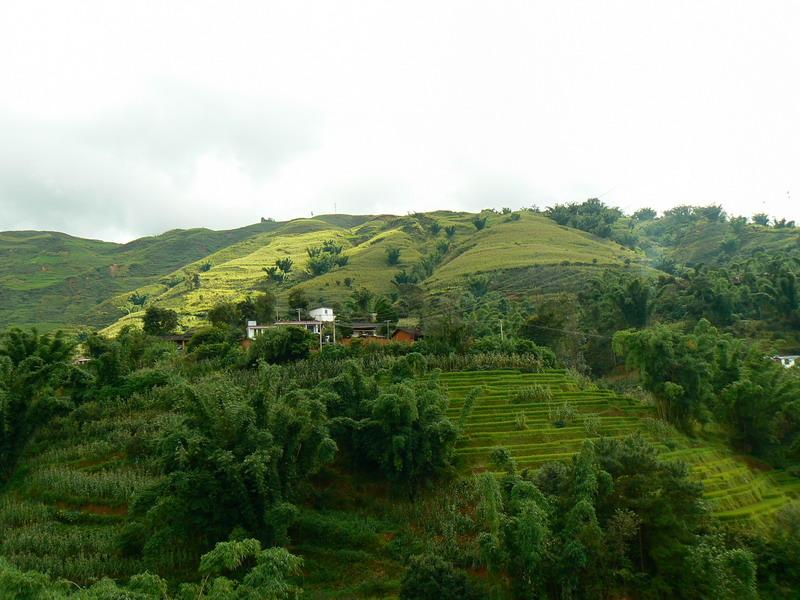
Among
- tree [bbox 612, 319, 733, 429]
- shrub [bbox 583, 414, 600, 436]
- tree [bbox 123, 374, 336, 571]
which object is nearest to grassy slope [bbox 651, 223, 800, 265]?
tree [bbox 612, 319, 733, 429]

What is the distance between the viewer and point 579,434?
26.9 metres

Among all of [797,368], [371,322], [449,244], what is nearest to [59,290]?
[449,244]

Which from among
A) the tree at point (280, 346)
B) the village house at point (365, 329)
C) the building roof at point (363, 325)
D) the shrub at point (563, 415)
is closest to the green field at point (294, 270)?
the building roof at point (363, 325)

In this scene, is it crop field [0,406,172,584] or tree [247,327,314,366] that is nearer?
crop field [0,406,172,584]

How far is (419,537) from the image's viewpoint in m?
17.9

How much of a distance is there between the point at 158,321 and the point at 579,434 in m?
50.2

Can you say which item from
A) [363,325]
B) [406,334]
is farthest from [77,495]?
[363,325]

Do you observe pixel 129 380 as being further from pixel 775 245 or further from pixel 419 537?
pixel 775 245

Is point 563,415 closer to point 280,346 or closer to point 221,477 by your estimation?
point 280,346

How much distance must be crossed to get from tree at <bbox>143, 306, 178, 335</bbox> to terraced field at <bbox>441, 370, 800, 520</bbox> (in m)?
41.1

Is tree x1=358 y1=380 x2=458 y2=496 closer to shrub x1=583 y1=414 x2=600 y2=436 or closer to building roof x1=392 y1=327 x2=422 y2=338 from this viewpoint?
shrub x1=583 y1=414 x2=600 y2=436

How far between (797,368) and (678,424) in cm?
1090

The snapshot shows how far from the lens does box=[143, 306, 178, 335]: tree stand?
197ft

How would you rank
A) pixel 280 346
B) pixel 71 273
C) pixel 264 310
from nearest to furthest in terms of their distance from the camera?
pixel 280 346, pixel 264 310, pixel 71 273
